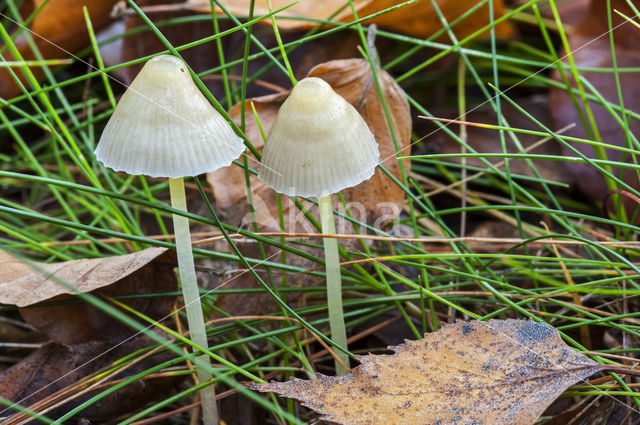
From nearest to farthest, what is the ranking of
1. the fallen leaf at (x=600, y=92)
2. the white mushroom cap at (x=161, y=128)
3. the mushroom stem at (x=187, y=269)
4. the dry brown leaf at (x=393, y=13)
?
the white mushroom cap at (x=161, y=128)
the mushroom stem at (x=187, y=269)
the fallen leaf at (x=600, y=92)
the dry brown leaf at (x=393, y=13)

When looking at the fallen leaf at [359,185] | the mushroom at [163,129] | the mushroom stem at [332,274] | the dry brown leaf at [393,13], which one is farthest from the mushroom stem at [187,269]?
the dry brown leaf at [393,13]

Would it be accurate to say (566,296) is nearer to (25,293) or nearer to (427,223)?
(427,223)

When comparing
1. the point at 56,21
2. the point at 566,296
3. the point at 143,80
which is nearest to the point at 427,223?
the point at 566,296

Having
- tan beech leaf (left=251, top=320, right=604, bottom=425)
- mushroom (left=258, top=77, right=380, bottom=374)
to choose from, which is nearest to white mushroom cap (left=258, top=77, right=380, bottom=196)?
mushroom (left=258, top=77, right=380, bottom=374)

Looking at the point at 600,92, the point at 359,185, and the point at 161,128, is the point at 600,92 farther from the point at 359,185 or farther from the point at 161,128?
the point at 161,128

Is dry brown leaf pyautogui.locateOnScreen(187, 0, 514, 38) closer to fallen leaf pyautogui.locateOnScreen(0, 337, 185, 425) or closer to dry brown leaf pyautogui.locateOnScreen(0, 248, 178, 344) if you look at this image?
dry brown leaf pyautogui.locateOnScreen(0, 248, 178, 344)

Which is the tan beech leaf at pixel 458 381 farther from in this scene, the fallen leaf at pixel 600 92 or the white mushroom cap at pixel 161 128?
the fallen leaf at pixel 600 92

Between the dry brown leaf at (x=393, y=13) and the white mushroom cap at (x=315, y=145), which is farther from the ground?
the dry brown leaf at (x=393, y=13)
